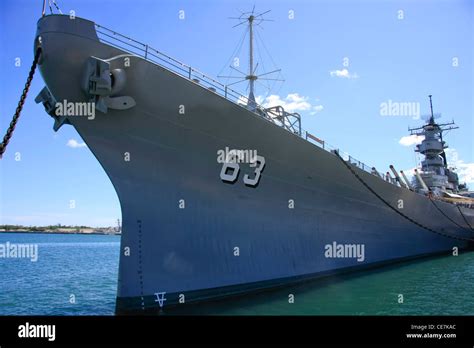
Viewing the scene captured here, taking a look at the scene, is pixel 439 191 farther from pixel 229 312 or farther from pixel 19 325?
Answer: pixel 19 325

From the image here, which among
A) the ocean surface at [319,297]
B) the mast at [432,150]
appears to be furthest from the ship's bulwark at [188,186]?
the mast at [432,150]

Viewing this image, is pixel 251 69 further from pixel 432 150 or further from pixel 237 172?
pixel 432 150

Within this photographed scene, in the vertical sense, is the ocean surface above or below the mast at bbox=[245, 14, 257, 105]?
below

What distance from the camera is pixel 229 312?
704 centimetres

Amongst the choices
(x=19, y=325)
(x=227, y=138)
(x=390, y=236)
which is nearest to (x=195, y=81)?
(x=227, y=138)

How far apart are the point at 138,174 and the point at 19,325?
341 centimetres

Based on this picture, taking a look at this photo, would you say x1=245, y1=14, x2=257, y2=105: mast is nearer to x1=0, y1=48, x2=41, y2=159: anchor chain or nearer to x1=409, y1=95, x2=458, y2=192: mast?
x1=0, y1=48, x2=41, y2=159: anchor chain

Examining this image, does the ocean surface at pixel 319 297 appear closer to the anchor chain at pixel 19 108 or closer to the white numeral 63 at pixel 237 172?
the white numeral 63 at pixel 237 172

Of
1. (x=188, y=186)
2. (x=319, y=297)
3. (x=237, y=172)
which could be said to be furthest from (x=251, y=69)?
(x=319, y=297)

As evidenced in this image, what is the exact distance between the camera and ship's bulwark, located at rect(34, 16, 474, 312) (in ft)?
22.0

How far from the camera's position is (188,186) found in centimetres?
776

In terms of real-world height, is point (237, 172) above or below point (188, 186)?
above

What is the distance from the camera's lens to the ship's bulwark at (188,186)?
22.0 feet

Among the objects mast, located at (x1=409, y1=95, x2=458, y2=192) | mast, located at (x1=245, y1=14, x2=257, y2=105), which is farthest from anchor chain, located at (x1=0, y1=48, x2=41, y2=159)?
mast, located at (x1=409, y1=95, x2=458, y2=192)
